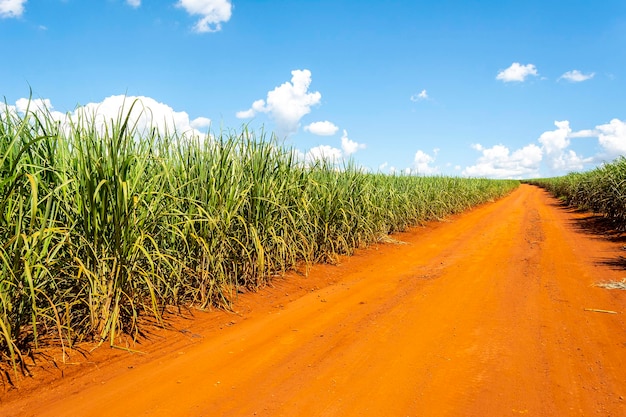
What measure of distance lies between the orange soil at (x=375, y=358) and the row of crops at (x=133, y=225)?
1.14 ft

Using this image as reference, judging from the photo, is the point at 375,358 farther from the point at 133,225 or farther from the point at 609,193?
the point at 609,193

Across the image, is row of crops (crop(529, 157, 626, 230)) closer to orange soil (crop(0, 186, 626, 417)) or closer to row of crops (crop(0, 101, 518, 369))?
orange soil (crop(0, 186, 626, 417))

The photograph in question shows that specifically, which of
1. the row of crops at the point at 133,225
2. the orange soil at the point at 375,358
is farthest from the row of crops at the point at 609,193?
the row of crops at the point at 133,225

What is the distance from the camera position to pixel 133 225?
123 inches

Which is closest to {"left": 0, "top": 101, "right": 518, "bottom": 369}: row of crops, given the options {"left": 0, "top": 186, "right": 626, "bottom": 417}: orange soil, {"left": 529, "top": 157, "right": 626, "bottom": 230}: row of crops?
{"left": 0, "top": 186, "right": 626, "bottom": 417}: orange soil

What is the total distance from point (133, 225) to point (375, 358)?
210cm

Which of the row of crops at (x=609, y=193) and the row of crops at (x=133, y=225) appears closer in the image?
the row of crops at (x=133, y=225)

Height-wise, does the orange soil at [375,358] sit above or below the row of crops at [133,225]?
below

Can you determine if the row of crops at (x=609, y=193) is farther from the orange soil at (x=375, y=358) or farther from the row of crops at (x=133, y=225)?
the row of crops at (x=133, y=225)

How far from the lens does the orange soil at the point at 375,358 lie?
2.42 metres

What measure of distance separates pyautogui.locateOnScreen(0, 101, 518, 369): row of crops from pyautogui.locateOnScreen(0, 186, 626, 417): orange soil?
1.14ft

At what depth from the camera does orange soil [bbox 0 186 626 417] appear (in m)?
2.42

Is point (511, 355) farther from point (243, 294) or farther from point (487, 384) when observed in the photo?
point (243, 294)

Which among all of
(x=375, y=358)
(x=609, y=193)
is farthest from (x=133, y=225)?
(x=609, y=193)
